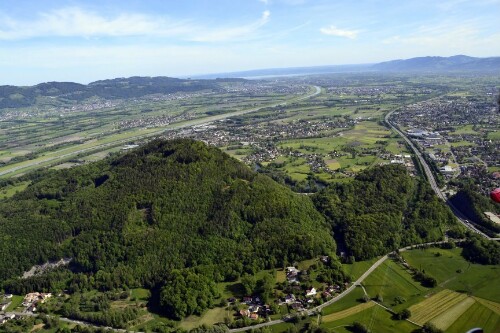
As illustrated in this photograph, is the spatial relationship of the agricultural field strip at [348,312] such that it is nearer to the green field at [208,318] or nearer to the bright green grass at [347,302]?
the bright green grass at [347,302]

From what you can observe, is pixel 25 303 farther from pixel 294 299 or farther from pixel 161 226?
pixel 294 299

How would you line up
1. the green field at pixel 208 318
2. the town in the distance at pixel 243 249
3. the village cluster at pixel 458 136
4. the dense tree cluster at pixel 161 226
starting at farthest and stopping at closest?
the village cluster at pixel 458 136 < the dense tree cluster at pixel 161 226 < the town in the distance at pixel 243 249 < the green field at pixel 208 318

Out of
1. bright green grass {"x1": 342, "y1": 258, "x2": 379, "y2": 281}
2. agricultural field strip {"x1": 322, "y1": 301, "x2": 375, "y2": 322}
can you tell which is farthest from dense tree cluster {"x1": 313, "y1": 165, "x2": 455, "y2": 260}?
agricultural field strip {"x1": 322, "y1": 301, "x2": 375, "y2": 322}

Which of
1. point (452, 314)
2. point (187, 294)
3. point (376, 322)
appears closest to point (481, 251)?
point (452, 314)

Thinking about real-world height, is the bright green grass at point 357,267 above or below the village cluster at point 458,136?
below

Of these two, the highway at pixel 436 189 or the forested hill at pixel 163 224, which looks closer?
the forested hill at pixel 163 224

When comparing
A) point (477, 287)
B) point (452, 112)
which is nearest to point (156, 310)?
point (477, 287)

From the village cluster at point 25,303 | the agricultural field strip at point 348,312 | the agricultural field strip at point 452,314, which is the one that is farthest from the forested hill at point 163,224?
the agricultural field strip at point 452,314

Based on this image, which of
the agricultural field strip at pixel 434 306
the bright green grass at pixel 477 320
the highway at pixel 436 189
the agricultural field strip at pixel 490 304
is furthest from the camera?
the highway at pixel 436 189
